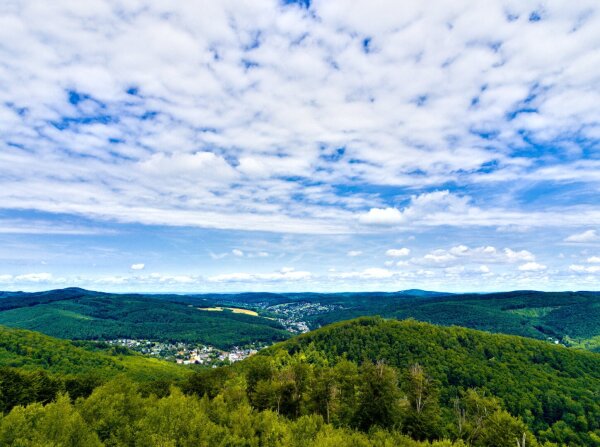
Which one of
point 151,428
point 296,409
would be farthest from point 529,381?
point 151,428

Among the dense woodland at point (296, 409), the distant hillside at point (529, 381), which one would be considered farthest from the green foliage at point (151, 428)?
the distant hillside at point (529, 381)

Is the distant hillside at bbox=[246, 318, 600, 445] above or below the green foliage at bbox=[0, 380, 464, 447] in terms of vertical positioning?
below

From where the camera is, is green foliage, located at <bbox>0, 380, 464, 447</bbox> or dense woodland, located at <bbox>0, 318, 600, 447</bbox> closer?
green foliage, located at <bbox>0, 380, 464, 447</bbox>

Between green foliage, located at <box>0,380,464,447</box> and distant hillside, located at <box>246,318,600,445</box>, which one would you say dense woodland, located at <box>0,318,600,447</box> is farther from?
distant hillside, located at <box>246,318,600,445</box>

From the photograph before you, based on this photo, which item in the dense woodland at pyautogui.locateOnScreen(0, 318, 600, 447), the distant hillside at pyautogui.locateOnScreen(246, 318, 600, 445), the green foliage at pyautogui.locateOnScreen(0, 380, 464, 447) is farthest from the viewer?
the distant hillside at pyautogui.locateOnScreen(246, 318, 600, 445)

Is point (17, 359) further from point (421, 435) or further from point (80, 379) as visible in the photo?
point (421, 435)

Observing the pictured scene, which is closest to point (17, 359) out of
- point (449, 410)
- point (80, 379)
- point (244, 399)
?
point (80, 379)

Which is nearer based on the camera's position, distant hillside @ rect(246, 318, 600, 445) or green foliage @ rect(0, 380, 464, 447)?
green foliage @ rect(0, 380, 464, 447)

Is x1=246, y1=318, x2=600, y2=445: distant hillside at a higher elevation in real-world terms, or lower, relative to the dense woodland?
lower

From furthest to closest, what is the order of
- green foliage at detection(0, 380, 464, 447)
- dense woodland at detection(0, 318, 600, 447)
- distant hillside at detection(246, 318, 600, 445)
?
distant hillside at detection(246, 318, 600, 445), dense woodland at detection(0, 318, 600, 447), green foliage at detection(0, 380, 464, 447)

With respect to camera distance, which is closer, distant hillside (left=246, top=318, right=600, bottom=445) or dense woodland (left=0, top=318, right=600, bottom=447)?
dense woodland (left=0, top=318, right=600, bottom=447)

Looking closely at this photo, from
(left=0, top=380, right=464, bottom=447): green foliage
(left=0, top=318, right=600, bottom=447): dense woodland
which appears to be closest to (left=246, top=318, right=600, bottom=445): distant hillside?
(left=0, top=318, right=600, bottom=447): dense woodland
